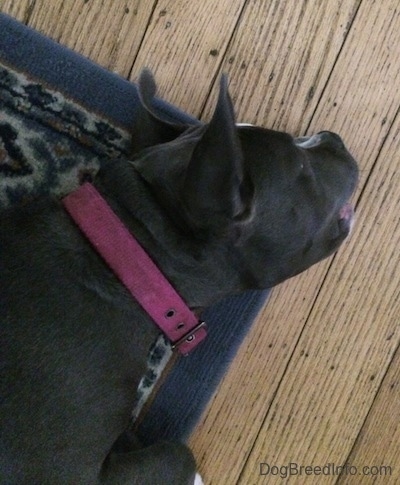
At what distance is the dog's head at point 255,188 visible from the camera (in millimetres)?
965

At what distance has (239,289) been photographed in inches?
48.4

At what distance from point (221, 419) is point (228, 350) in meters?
0.18

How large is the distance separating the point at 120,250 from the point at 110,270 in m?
0.05

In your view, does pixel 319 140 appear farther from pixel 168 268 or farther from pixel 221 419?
pixel 221 419

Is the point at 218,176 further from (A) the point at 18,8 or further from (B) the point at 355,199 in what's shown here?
(A) the point at 18,8

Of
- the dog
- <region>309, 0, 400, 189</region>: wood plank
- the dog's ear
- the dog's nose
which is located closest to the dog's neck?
the dog

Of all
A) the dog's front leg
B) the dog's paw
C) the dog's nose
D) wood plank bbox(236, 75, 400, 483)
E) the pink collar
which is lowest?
the dog's paw

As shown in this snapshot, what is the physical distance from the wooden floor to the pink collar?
1.45ft

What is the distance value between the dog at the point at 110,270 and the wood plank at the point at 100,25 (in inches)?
12.9

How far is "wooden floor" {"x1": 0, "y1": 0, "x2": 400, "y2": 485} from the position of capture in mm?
1506

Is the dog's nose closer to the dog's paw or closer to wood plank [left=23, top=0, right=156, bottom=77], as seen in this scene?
wood plank [left=23, top=0, right=156, bottom=77]

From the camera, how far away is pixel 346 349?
5.01 ft

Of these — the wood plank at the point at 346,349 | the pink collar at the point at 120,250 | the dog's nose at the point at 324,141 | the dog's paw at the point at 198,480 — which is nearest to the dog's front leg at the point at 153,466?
the dog's paw at the point at 198,480

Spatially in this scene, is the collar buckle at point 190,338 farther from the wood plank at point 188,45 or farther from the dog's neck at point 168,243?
the wood plank at point 188,45
